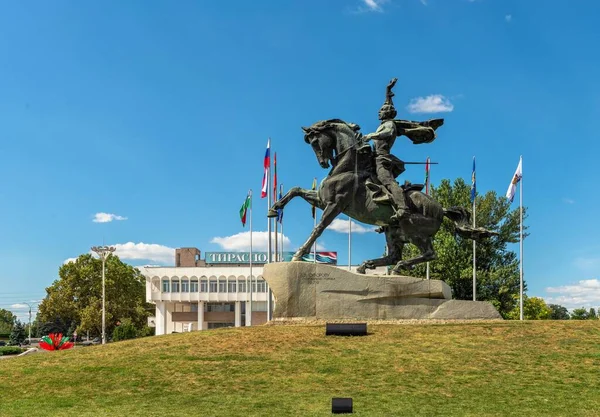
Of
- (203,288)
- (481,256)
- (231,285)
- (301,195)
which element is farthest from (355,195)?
(203,288)

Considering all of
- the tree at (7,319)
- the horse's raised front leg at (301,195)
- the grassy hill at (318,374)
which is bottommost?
the tree at (7,319)

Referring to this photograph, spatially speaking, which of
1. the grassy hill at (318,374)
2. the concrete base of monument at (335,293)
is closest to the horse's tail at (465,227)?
the concrete base of monument at (335,293)

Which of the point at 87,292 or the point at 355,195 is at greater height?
the point at 355,195

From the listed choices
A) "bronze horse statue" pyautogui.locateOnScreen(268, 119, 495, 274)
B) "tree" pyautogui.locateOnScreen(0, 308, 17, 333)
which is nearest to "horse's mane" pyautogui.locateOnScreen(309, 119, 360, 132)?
"bronze horse statue" pyautogui.locateOnScreen(268, 119, 495, 274)

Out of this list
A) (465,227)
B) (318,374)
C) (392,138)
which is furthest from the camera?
(465,227)

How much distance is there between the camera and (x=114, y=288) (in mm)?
80125

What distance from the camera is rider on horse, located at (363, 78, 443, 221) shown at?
19672mm

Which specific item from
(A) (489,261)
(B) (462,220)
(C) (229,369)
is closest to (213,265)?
(A) (489,261)

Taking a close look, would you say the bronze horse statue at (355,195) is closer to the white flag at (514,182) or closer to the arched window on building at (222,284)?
the white flag at (514,182)

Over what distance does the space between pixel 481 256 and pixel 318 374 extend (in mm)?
38032

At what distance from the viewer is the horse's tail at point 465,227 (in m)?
21.1

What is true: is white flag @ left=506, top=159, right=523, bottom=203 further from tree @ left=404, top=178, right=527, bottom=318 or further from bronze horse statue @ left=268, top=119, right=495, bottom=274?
bronze horse statue @ left=268, top=119, right=495, bottom=274

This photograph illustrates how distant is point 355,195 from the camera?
2008 centimetres

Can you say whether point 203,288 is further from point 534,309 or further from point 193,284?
point 534,309
